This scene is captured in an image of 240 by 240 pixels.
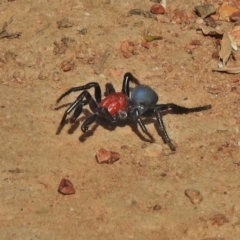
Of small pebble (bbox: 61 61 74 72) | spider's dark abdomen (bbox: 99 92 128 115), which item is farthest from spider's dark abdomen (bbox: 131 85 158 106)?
small pebble (bbox: 61 61 74 72)

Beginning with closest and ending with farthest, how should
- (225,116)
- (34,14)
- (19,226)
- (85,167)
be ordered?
1. (19,226)
2. (85,167)
3. (225,116)
4. (34,14)

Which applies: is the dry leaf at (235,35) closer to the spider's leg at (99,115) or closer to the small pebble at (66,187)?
the spider's leg at (99,115)

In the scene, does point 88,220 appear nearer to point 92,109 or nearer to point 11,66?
point 92,109

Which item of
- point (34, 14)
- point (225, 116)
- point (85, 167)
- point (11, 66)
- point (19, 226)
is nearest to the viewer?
point (19, 226)

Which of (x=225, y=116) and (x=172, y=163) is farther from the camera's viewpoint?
(x=225, y=116)

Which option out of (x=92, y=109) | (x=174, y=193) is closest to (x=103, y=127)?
(x=92, y=109)

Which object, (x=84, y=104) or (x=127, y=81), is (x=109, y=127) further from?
(x=127, y=81)

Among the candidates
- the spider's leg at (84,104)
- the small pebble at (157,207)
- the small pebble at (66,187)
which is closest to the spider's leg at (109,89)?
the spider's leg at (84,104)
